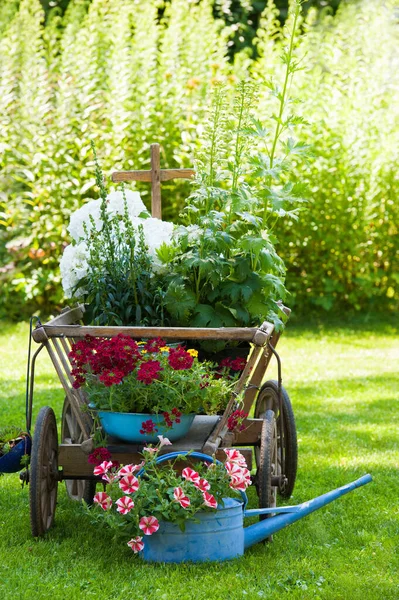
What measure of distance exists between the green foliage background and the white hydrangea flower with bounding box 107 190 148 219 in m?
3.72

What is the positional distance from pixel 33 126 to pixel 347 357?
325cm

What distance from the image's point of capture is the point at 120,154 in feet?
24.9

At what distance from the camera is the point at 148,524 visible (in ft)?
8.86

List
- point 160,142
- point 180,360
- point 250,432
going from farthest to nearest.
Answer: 1. point 160,142
2. point 250,432
3. point 180,360

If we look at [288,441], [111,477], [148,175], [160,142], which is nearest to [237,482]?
[111,477]

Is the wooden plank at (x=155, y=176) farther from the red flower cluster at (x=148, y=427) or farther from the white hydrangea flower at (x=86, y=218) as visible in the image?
the red flower cluster at (x=148, y=427)

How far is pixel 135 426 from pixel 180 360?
26 centimetres

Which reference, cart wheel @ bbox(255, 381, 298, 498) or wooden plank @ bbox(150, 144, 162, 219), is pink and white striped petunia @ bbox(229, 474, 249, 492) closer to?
cart wheel @ bbox(255, 381, 298, 498)

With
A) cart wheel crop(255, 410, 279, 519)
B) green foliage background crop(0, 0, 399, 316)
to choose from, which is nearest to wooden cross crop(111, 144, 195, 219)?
cart wheel crop(255, 410, 279, 519)

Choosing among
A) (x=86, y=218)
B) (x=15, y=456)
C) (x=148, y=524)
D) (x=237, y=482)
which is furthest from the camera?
(x=86, y=218)

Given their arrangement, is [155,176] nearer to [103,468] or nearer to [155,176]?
[155,176]

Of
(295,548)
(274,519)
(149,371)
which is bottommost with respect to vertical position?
(295,548)

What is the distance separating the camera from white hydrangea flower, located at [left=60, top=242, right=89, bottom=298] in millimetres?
3416

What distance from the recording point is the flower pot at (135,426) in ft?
9.52
